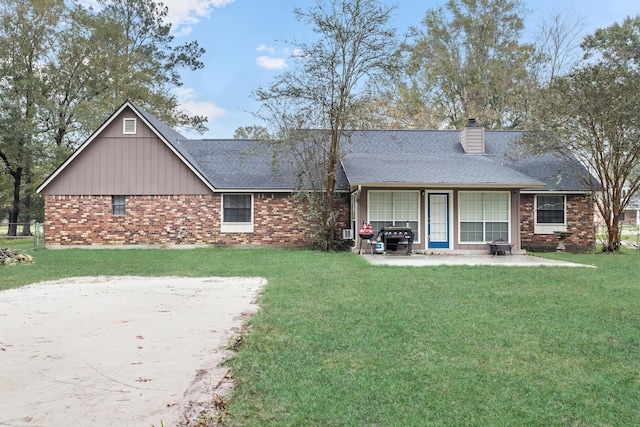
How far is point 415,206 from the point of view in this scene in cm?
1511

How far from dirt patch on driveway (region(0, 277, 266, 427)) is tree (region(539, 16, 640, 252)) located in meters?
12.8

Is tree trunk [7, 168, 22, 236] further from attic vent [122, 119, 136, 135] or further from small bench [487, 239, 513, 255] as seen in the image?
small bench [487, 239, 513, 255]

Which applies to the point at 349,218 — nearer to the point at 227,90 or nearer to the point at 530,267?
the point at 530,267

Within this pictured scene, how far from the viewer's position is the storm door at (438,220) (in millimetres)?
15016

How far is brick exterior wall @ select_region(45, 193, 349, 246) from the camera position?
668 inches

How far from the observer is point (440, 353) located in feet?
14.2

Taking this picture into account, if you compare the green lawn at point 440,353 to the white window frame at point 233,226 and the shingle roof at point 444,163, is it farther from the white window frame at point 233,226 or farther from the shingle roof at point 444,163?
the white window frame at point 233,226

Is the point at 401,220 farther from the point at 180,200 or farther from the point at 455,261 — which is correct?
the point at 180,200

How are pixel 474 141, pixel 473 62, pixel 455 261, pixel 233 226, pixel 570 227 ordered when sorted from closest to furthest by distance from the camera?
pixel 455 261 → pixel 233 226 → pixel 570 227 → pixel 474 141 → pixel 473 62

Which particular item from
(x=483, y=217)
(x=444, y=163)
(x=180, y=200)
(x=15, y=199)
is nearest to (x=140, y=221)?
(x=180, y=200)

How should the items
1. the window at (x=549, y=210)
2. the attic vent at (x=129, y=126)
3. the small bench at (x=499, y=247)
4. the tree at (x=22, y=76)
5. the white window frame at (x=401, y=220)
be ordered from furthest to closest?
the tree at (x=22, y=76), the window at (x=549, y=210), the attic vent at (x=129, y=126), the white window frame at (x=401, y=220), the small bench at (x=499, y=247)

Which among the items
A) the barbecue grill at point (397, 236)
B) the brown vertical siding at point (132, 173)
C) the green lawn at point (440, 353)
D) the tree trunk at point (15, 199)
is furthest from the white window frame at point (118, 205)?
the tree trunk at point (15, 199)

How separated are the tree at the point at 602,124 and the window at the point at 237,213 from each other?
10.6 metres

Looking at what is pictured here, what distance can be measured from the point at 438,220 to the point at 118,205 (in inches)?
440
